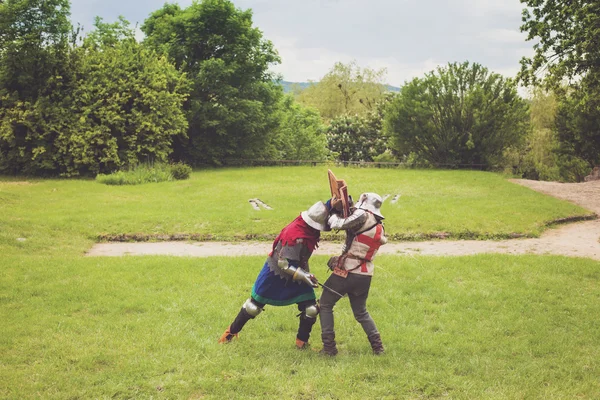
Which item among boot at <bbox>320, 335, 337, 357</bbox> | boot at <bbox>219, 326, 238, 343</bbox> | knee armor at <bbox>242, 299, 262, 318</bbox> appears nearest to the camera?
boot at <bbox>320, 335, 337, 357</bbox>

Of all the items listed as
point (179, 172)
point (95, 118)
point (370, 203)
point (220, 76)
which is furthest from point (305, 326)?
point (220, 76)

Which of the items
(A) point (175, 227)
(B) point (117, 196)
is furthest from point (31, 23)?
(A) point (175, 227)

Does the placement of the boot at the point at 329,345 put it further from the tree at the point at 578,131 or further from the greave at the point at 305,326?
the tree at the point at 578,131

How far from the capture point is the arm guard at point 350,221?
5988mm

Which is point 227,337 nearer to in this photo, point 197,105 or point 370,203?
point 370,203

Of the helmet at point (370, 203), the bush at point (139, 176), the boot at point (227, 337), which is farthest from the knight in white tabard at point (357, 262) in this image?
the bush at point (139, 176)

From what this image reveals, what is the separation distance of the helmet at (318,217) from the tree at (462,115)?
1002 inches

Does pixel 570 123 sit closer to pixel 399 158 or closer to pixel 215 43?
pixel 399 158

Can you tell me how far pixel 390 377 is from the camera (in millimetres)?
5742

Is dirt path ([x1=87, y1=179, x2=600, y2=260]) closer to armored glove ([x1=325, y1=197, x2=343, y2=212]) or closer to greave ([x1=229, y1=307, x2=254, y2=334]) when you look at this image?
greave ([x1=229, y1=307, x2=254, y2=334])

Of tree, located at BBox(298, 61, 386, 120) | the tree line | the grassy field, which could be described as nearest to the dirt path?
the grassy field

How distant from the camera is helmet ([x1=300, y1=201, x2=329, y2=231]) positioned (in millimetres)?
6180

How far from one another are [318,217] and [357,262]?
699 mm

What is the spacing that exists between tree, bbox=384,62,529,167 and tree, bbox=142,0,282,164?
326 inches
